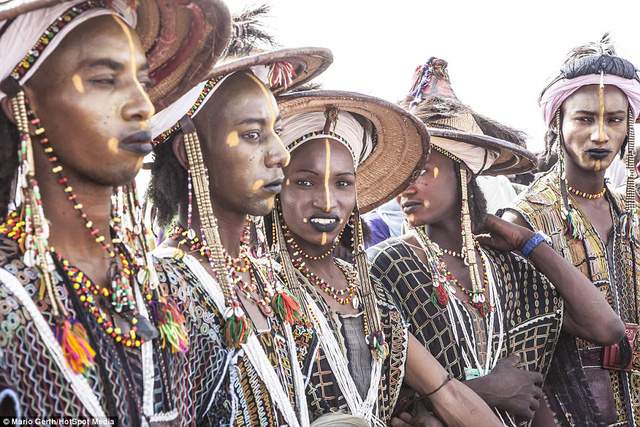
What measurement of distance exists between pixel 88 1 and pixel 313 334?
1658mm

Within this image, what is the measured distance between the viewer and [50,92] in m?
2.15

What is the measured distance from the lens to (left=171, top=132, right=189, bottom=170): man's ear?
9.73ft

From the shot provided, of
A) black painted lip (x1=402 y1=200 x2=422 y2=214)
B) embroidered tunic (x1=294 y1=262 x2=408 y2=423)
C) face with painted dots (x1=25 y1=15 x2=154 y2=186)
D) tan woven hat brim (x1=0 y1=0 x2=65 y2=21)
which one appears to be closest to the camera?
tan woven hat brim (x1=0 y1=0 x2=65 y2=21)

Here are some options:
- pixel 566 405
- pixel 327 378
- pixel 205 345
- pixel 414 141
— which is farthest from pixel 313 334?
pixel 566 405

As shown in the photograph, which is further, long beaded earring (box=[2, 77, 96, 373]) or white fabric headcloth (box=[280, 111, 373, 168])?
white fabric headcloth (box=[280, 111, 373, 168])

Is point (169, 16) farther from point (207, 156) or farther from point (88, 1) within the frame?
point (207, 156)

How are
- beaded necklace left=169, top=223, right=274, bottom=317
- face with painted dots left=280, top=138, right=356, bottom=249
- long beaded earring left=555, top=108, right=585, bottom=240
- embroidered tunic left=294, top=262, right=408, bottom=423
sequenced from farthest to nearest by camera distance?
1. long beaded earring left=555, top=108, right=585, bottom=240
2. face with painted dots left=280, top=138, right=356, bottom=249
3. embroidered tunic left=294, top=262, right=408, bottom=423
4. beaded necklace left=169, top=223, right=274, bottom=317

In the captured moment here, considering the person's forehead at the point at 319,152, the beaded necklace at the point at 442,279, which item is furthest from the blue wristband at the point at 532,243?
the person's forehead at the point at 319,152

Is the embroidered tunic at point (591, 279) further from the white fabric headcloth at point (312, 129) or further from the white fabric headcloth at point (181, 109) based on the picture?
the white fabric headcloth at point (181, 109)

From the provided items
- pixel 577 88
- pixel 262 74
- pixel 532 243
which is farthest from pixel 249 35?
pixel 577 88

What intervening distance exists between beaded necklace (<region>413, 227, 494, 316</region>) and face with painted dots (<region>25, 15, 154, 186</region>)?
2.27m

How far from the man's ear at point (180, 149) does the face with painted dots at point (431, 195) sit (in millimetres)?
1663

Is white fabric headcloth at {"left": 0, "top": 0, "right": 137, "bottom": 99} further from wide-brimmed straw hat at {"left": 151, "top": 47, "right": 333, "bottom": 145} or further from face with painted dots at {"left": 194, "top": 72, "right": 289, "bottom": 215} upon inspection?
face with painted dots at {"left": 194, "top": 72, "right": 289, "bottom": 215}

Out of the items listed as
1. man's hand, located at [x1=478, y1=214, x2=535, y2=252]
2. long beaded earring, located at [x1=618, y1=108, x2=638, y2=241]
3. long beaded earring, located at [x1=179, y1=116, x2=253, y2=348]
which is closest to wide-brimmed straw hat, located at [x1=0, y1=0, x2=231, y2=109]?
long beaded earring, located at [x1=179, y1=116, x2=253, y2=348]
